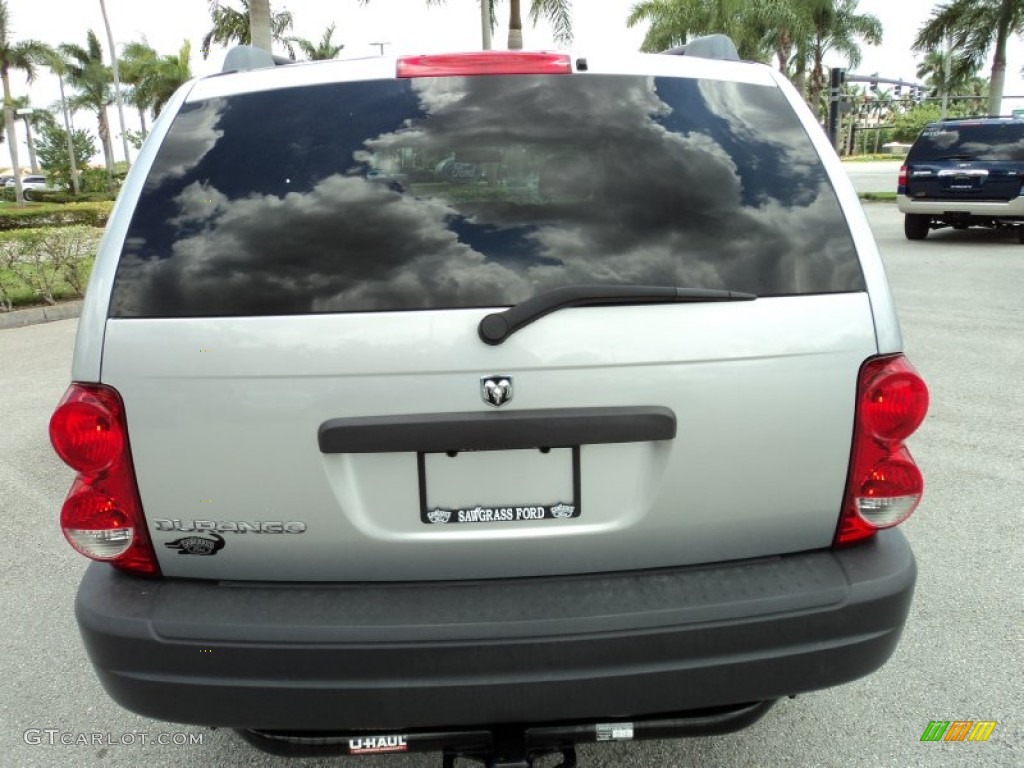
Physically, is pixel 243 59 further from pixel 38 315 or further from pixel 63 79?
pixel 63 79

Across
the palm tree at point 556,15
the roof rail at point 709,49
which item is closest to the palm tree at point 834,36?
the palm tree at point 556,15

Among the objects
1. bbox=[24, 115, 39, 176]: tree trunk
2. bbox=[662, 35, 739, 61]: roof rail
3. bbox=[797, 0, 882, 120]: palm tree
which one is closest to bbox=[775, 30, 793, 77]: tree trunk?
bbox=[797, 0, 882, 120]: palm tree

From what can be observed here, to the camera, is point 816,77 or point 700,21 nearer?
point 700,21

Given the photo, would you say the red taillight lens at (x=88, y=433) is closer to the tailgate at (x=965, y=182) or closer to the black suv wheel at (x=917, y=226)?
the tailgate at (x=965, y=182)

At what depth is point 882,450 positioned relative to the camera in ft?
6.49

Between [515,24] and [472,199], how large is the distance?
73.3 ft

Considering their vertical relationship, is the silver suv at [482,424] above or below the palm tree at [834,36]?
below

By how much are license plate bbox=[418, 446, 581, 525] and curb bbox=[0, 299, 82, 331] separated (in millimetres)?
10240

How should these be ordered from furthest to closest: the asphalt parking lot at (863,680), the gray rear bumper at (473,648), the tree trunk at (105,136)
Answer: the tree trunk at (105,136)
the asphalt parking lot at (863,680)
the gray rear bumper at (473,648)

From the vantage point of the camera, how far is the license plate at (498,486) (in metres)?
1.88

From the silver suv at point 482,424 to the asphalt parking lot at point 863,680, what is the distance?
2.30 feet

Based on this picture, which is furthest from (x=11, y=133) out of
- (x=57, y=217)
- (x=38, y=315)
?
(x=38, y=315)

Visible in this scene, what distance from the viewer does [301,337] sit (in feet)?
5.99

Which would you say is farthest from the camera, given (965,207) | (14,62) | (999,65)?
(14,62)
